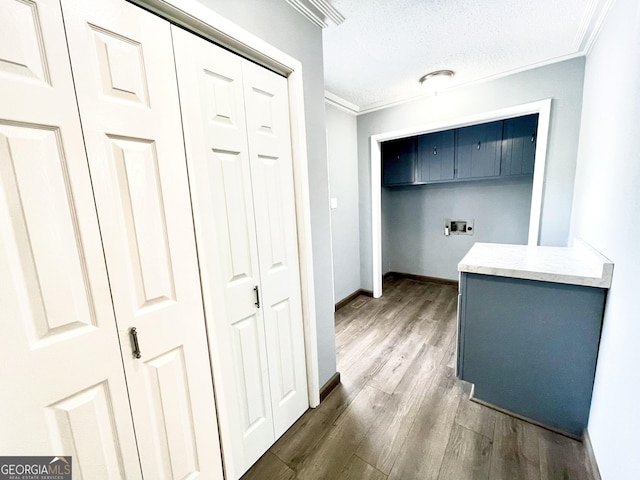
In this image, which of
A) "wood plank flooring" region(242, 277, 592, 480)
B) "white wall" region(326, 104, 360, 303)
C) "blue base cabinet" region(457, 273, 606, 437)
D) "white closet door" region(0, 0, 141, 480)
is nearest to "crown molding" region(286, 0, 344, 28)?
"white closet door" region(0, 0, 141, 480)

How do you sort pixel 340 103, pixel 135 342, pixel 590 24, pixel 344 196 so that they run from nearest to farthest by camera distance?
pixel 135 342, pixel 590 24, pixel 340 103, pixel 344 196

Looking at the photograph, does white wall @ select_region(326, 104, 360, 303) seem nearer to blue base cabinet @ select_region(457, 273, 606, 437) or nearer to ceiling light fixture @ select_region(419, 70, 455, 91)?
ceiling light fixture @ select_region(419, 70, 455, 91)

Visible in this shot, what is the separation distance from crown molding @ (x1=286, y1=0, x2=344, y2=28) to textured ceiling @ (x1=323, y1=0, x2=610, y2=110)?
4 centimetres

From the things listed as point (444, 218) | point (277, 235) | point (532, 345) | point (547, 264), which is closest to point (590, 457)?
point (532, 345)

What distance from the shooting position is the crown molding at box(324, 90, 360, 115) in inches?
106

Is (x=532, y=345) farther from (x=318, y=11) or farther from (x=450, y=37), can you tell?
(x=318, y=11)

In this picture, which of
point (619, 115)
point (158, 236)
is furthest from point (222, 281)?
Result: point (619, 115)

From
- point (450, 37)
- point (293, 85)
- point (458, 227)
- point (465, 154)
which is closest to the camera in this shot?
point (293, 85)

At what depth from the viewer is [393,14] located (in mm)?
1523

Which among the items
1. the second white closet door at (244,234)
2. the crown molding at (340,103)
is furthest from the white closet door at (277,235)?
the crown molding at (340,103)

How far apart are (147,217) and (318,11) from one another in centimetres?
147

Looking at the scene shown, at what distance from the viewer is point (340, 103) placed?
284 centimetres

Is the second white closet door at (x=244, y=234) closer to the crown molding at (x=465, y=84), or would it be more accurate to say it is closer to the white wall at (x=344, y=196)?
the white wall at (x=344, y=196)

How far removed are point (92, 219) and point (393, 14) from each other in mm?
1910
